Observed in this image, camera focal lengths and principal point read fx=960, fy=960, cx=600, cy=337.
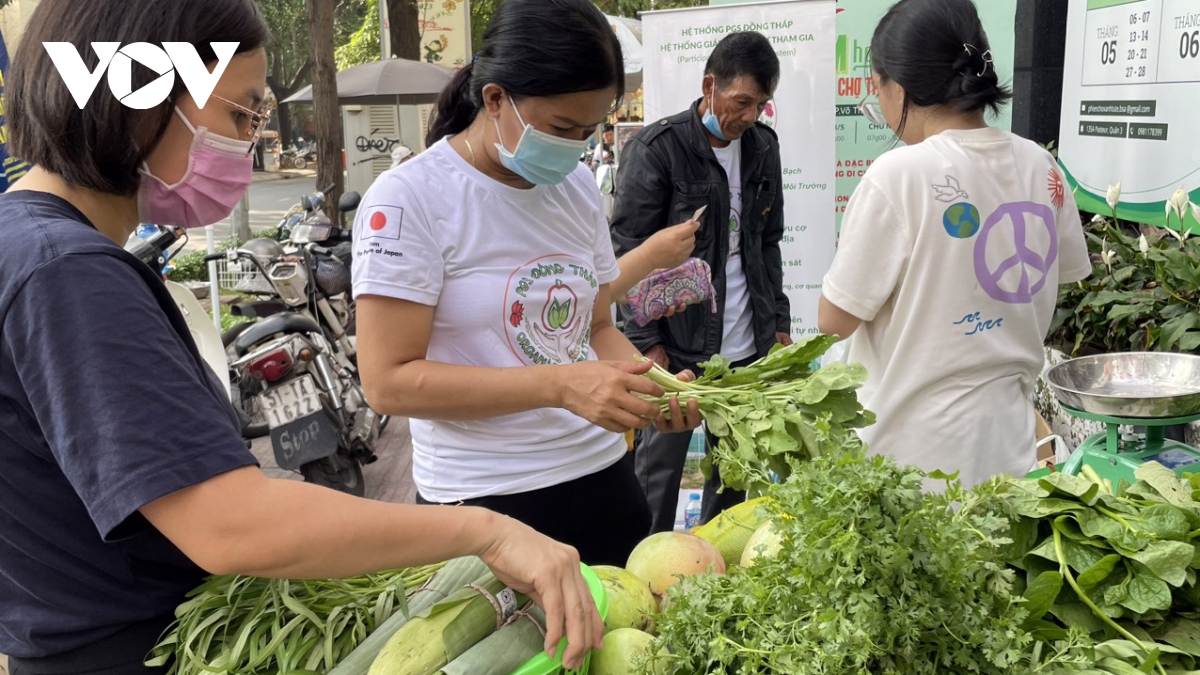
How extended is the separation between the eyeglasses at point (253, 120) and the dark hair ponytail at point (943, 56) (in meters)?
1.72

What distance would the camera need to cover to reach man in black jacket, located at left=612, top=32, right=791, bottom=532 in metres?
4.03

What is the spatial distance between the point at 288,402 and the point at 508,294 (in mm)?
3526

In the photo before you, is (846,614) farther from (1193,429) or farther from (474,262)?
(1193,429)

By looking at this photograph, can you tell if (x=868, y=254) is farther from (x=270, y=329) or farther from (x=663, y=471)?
(x=270, y=329)

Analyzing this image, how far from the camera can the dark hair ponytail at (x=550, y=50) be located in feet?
6.82

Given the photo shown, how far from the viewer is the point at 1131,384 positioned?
2943 mm

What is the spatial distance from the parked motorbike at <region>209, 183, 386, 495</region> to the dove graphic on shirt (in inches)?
144

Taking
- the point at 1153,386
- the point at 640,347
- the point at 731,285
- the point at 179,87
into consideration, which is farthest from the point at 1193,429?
the point at 179,87

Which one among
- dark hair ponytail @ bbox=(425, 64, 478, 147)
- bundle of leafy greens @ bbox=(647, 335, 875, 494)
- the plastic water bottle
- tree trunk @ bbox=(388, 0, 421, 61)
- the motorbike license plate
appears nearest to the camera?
bundle of leafy greens @ bbox=(647, 335, 875, 494)

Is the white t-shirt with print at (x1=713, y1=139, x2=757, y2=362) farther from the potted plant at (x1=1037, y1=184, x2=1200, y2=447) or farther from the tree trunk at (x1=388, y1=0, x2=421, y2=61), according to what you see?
the tree trunk at (x1=388, y1=0, x2=421, y2=61)

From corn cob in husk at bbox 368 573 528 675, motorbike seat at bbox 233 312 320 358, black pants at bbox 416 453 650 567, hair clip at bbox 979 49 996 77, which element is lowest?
motorbike seat at bbox 233 312 320 358

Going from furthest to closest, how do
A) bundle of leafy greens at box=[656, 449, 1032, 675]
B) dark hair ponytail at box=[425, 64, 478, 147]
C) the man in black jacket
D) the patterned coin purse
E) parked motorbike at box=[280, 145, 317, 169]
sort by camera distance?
parked motorbike at box=[280, 145, 317, 169]
the man in black jacket
the patterned coin purse
dark hair ponytail at box=[425, 64, 478, 147]
bundle of leafy greens at box=[656, 449, 1032, 675]

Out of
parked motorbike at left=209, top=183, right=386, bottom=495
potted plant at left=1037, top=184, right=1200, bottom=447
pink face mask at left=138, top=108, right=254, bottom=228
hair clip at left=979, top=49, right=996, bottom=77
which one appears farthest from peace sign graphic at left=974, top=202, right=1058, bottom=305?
parked motorbike at left=209, top=183, right=386, bottom=495

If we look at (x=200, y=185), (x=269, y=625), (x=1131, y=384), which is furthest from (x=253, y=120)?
(x=1131, y=384)
